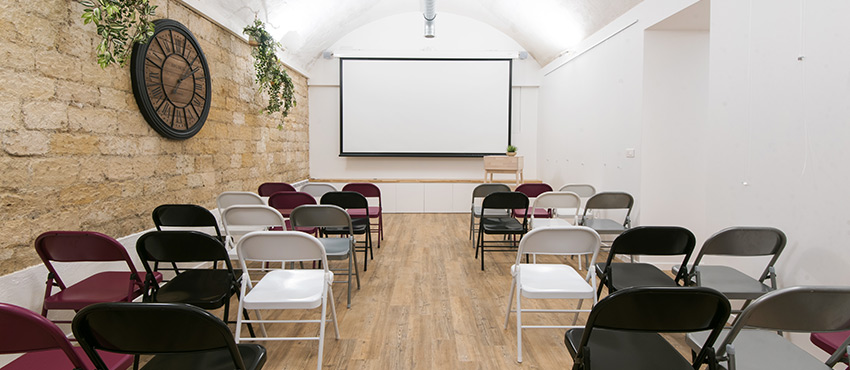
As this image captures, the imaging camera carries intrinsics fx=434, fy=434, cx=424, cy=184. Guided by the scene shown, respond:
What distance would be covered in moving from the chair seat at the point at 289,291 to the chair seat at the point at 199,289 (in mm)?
195

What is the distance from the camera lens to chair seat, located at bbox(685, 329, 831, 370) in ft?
5.54

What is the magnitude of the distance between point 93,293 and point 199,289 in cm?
51

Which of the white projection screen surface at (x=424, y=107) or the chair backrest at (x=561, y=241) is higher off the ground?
the white projection screen surface at (x=424, y=107)

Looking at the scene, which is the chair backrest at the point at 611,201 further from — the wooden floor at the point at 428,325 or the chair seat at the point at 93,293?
the chair seat at the point at 93,293

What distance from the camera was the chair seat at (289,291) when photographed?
2.30m

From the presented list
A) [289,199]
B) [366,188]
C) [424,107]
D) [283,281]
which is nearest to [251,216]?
[289,199]

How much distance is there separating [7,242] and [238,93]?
331 cm

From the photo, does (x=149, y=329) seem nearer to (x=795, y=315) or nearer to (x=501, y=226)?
(x=795, y=315)

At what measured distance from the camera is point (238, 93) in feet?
17.5

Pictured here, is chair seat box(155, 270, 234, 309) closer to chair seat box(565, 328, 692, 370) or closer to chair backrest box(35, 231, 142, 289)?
chair backrest box(35, 231, 142, 289)

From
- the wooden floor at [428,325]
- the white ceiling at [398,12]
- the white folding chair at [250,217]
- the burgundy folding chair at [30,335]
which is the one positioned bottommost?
the wooden floor at [428,325]

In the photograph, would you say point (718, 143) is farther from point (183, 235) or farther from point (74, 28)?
point (74, 28)

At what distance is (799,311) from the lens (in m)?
1.52

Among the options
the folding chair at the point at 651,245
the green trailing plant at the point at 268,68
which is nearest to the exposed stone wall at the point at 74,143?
the green trailing plant at the point at 268,68
